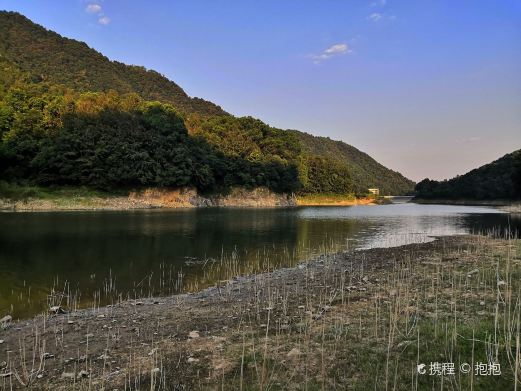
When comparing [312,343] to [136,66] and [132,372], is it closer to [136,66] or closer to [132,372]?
[132,372]

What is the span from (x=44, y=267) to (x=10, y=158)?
64.9 metres

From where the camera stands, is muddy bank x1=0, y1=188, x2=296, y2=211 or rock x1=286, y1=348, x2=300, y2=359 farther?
muddy bank x1=0, y1=188, x2=296, y2=211

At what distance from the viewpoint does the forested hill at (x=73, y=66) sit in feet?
427

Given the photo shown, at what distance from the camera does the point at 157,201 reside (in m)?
84.6

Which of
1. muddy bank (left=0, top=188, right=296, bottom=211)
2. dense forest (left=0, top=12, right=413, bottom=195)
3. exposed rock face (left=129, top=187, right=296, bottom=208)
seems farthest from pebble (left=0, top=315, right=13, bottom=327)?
exposed rock face (left=129, top=187, right=296, bottom=208)

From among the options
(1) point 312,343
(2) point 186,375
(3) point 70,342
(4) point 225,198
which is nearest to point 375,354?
(1) point 312,343

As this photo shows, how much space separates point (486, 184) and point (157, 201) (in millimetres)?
96974

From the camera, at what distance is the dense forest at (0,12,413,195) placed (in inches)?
2953

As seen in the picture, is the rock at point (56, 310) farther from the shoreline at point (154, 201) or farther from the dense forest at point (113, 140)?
the dense forest at point (113, 140)

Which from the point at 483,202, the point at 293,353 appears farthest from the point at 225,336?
the point at 483,202

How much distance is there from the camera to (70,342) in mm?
8656

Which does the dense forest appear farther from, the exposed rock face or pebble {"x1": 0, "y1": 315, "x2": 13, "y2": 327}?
pebble {"x1": 0, "y1": 315, "x2": 13, "y2": 327}

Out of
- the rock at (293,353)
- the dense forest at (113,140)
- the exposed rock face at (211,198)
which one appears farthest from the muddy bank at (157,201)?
the rock at (293,353)

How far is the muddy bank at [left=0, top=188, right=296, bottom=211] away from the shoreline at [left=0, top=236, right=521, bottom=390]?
59.4 m
